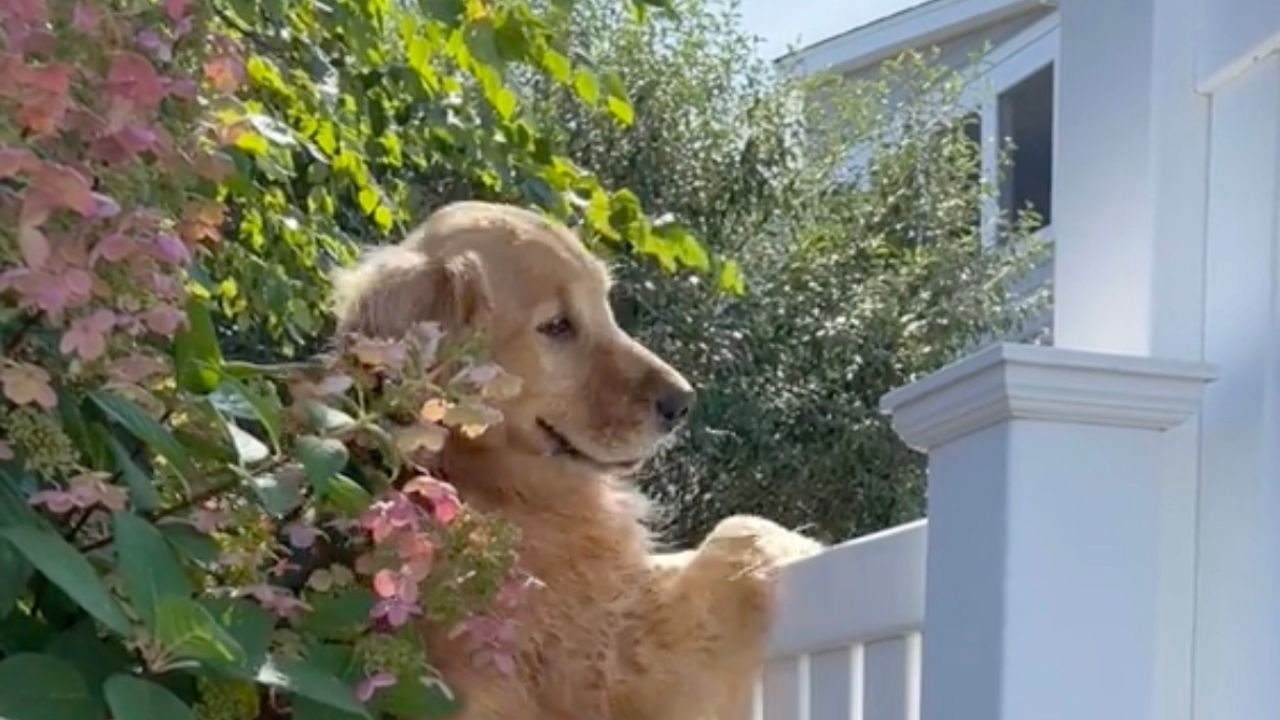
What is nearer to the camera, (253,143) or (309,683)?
(309,683)

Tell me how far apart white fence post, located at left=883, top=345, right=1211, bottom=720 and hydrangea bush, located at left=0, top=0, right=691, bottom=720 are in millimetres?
344

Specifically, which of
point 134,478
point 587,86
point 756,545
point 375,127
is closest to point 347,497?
point 134,478

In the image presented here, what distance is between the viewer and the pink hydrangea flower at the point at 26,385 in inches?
40.0

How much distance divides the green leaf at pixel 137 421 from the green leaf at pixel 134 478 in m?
0.03

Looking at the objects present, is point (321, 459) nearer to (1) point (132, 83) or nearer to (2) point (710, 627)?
(1) point (132, 83)

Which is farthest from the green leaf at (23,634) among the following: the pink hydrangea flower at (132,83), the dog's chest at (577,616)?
the dog's chest at (577,616)

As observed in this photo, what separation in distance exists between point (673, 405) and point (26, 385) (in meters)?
1.47

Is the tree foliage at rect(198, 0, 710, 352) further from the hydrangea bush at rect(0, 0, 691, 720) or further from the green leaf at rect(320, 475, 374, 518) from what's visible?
the green leaf at rect(320, 475, 374, 518)

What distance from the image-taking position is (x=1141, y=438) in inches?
46.7

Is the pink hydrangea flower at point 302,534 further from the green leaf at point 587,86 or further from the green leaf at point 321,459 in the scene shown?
the green leaf at point 587,86

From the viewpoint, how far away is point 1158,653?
1.18 meters

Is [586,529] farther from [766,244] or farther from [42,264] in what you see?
[766,244]

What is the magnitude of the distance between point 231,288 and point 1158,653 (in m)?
1.67

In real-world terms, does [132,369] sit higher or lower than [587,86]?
lower
